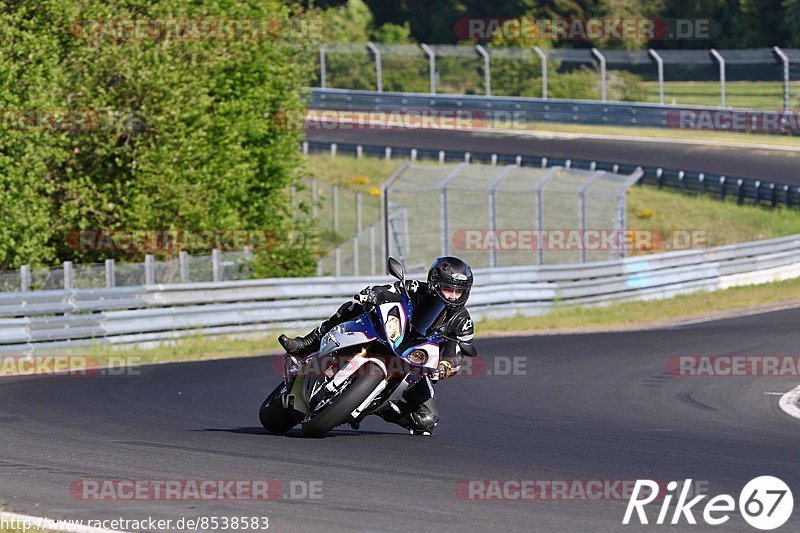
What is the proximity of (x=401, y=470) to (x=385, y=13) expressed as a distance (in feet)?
238

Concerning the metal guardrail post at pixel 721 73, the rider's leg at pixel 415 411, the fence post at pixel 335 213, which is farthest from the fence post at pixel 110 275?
the metal guardrail post at pixel 721 73

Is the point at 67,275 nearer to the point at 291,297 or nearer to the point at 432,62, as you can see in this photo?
the point at 291,297

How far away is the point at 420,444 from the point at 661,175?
31.2 m

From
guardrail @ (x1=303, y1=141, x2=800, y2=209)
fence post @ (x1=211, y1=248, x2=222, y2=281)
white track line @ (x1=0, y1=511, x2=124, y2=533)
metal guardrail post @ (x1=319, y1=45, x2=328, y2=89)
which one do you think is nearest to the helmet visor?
white track line @ (x1=0, y1=511, x2=124, y2=533)

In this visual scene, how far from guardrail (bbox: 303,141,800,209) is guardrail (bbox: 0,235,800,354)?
8493 mm

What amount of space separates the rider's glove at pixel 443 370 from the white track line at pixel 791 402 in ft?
13.0

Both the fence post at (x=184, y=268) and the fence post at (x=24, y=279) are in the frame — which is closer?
the fence post at (x=24, y=279)

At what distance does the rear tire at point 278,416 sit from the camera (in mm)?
9805

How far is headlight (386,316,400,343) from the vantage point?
29.3ft

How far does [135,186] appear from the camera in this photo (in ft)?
84.4

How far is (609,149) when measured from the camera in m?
44.6

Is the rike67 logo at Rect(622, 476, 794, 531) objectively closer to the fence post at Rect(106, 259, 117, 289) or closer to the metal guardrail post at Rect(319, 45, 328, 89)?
the fence post at Rect(106, 259, 117, 289)

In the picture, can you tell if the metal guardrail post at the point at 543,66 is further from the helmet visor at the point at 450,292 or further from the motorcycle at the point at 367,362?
the helmet visor at the point at 450,292

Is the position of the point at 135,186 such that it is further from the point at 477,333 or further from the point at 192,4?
the point at 477,333
